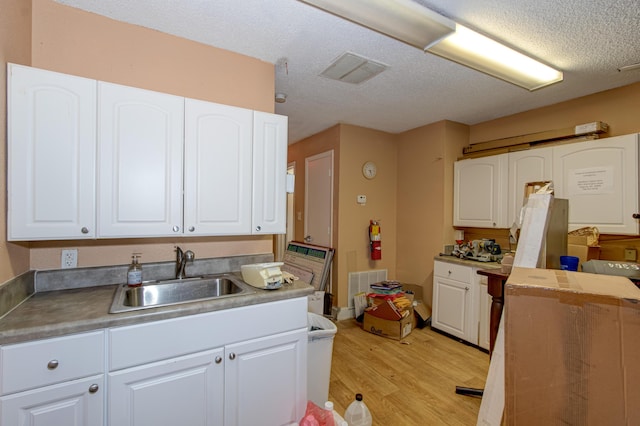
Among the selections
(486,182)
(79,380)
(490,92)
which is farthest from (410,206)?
(79,380)

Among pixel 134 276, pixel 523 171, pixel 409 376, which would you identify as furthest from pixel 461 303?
pixel 134 276

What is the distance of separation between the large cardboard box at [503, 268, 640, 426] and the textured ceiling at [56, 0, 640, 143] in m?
1.58

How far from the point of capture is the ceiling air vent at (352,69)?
216 cm

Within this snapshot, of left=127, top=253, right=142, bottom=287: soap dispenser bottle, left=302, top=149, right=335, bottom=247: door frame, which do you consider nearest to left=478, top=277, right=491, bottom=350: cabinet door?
left=302, top=149, right=335, bottom=247: door frame

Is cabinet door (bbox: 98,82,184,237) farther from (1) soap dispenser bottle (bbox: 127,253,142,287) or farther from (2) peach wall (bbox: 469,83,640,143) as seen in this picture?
(2) peach wall (bbox: 469,83,640,143)

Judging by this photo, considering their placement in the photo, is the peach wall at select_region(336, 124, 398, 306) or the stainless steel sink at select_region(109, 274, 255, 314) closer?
the stainless steel sink at select_region(109, 274, 255, 314)

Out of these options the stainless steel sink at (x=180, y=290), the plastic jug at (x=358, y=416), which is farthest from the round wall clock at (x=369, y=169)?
the plastic jug at (x=358, y=416)

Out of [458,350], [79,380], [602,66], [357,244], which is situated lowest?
[458,350]

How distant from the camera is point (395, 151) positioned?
4270 mm

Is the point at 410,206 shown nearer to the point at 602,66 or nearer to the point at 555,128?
the point at 555,128

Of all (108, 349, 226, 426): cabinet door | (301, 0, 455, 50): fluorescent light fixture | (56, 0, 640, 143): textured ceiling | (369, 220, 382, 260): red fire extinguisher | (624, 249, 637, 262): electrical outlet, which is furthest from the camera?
(369, 220, 382, 260): red fire extinguisher

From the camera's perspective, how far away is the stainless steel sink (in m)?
1.71

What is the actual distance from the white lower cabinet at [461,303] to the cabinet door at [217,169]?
239 centimetres

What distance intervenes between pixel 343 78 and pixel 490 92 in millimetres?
1435
